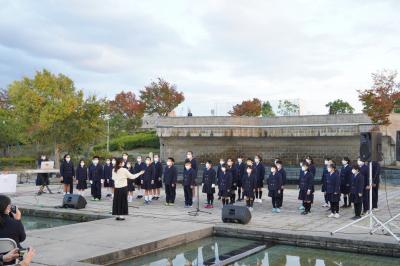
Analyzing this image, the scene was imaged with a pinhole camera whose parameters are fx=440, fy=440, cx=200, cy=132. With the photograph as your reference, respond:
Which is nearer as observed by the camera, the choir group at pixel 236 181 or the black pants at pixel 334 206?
the choir group at pixel 236 181

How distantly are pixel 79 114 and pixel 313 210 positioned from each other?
757 inches

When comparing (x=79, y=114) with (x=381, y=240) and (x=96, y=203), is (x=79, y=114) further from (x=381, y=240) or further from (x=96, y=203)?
(x=381, y=240)

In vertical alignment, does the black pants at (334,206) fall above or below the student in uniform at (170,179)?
below

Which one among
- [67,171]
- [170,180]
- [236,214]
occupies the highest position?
[67,171]

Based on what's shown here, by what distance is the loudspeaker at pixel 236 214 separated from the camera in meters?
11.5

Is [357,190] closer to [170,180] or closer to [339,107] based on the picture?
[170,180]

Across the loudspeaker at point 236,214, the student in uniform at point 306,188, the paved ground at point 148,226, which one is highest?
the student in uniform at point 306,188

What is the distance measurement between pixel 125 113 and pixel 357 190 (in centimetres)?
4439

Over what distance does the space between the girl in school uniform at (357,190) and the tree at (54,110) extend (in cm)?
2021

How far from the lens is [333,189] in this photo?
12680mm

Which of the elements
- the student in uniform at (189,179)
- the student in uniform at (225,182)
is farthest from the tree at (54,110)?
the student in uniform at (225,182)

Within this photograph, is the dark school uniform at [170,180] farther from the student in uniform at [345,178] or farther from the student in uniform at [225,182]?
the student in uniform at [345,178]

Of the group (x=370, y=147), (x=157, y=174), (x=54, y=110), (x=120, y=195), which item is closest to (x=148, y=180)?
(x=157, y=174)

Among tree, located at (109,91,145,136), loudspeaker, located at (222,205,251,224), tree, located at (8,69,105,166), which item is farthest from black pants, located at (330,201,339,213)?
tree, located at (109,91,145,136)
